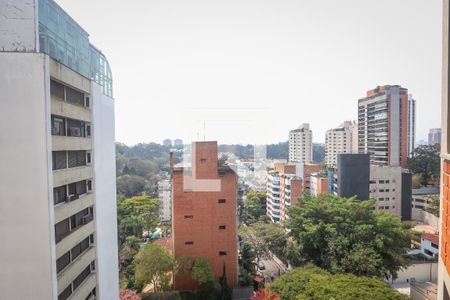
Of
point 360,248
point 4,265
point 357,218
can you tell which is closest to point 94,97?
point 4,265

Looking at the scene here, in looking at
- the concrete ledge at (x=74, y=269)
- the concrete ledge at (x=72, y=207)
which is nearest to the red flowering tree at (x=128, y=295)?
the concrete ledge at (x=74, y=269)

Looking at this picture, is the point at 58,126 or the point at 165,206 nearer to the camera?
the point at 58,126

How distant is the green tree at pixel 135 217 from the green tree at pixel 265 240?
421 inches

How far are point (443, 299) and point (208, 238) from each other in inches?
513

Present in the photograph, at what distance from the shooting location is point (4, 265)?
728 cm

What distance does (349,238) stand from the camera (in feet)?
54.2

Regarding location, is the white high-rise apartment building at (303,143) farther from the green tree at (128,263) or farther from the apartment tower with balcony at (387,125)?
the green tree at (128,263)

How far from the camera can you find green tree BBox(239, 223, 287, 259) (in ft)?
73.7

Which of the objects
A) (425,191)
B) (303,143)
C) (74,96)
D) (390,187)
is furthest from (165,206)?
(303,143)

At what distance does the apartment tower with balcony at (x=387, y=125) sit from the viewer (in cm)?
4619

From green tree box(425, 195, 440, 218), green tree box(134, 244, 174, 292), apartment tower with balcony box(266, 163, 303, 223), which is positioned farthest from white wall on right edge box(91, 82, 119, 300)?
green tree box(425, 195, 440, 218)

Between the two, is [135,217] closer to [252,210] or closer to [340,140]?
[252,210]

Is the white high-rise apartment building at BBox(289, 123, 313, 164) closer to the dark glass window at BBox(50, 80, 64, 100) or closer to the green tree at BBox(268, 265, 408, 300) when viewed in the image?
the green tree at BBox(268, 265, 408, 300)

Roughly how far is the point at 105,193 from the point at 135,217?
17359mm
